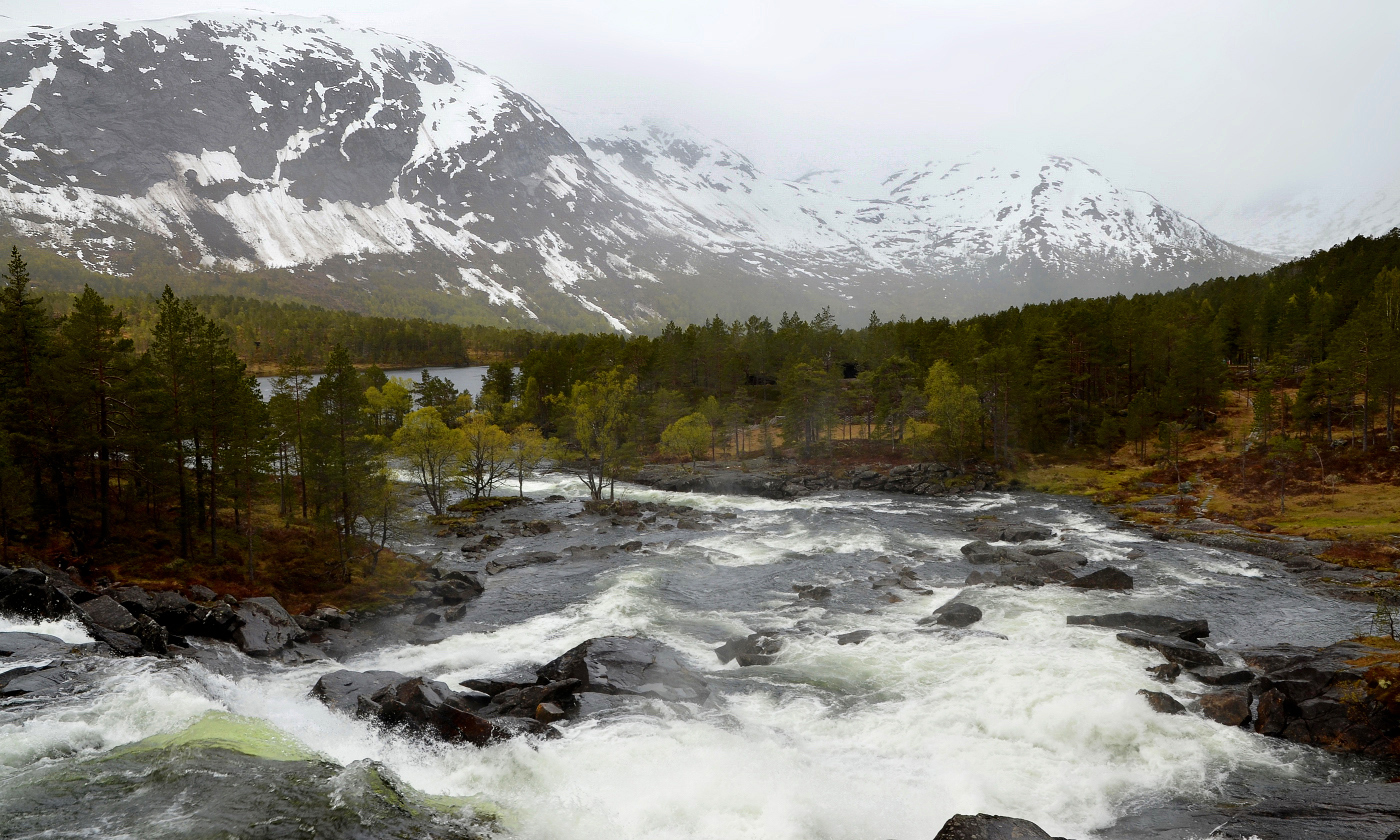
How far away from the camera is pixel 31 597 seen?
30047 mm

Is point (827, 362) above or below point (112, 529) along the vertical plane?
above

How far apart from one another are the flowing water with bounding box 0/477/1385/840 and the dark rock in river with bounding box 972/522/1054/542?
18.1 m

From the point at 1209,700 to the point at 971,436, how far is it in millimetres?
71462

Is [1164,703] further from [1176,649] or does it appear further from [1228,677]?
[1176,649]

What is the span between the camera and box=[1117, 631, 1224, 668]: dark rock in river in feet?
99.6

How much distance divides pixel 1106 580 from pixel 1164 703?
770 inches

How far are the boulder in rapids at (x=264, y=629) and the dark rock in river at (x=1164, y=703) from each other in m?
37.5

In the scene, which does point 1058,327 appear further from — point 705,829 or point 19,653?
point 19,653

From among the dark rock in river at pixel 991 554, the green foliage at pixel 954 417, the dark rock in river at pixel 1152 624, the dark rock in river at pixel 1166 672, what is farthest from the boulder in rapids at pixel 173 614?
the green foliage at pixel 954 417

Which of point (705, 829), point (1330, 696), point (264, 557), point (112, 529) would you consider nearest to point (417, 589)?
point (264, 557)

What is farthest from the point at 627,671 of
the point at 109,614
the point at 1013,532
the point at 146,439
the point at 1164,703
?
the point at 1013,532

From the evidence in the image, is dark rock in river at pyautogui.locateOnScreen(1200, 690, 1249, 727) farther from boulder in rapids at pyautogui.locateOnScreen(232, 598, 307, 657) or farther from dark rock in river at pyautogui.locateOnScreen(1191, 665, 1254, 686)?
boulder in rapids at pyautogui.locateOnScreen(232, 598, 307, 657)

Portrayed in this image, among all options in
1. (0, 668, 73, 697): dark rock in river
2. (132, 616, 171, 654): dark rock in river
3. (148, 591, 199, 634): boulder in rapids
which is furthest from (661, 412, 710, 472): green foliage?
(0, 668, 73, 697): dark rock in river

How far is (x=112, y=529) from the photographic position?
42.8 meters
